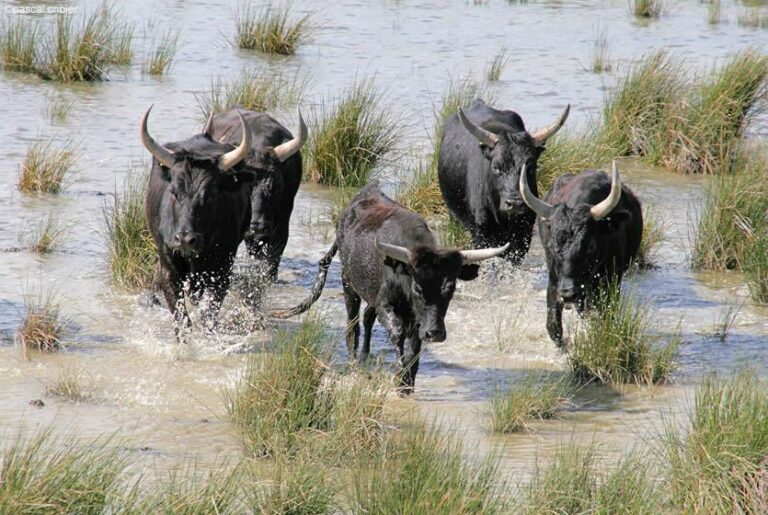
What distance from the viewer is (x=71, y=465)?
217 inches

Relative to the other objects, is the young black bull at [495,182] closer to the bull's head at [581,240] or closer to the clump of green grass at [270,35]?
the bull's head at [581,240]

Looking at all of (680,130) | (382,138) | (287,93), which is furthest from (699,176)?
(287,93)

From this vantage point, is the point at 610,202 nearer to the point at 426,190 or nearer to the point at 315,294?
the point at 315,294

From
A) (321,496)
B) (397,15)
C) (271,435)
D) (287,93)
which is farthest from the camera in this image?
(397,15)

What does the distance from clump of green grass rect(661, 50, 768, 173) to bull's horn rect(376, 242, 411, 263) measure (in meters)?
6.55

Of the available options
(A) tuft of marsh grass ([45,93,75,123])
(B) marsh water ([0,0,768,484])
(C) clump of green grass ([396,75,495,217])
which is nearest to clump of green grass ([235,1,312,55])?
(B) marsh water ([0,0,768,484])

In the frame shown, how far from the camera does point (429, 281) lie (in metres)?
8.15

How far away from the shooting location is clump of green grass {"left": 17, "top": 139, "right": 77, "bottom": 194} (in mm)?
12281

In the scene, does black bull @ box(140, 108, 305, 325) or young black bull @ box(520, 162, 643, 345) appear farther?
young black bull @ box(520, 162, 643, 345)

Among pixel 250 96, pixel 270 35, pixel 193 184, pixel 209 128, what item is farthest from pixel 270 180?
pixel 270 35

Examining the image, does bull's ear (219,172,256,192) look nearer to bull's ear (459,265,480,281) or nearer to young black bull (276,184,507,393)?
young black bull (276,184,507,393)

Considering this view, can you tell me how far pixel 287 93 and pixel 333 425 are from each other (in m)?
9.42

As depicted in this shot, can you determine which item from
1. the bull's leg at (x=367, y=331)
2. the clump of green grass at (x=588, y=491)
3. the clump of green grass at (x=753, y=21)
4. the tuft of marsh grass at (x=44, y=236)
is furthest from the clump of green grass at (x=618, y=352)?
the clump of green grass at (x=753, y=21)

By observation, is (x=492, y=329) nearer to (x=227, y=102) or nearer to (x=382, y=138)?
(x=382, y=138)
